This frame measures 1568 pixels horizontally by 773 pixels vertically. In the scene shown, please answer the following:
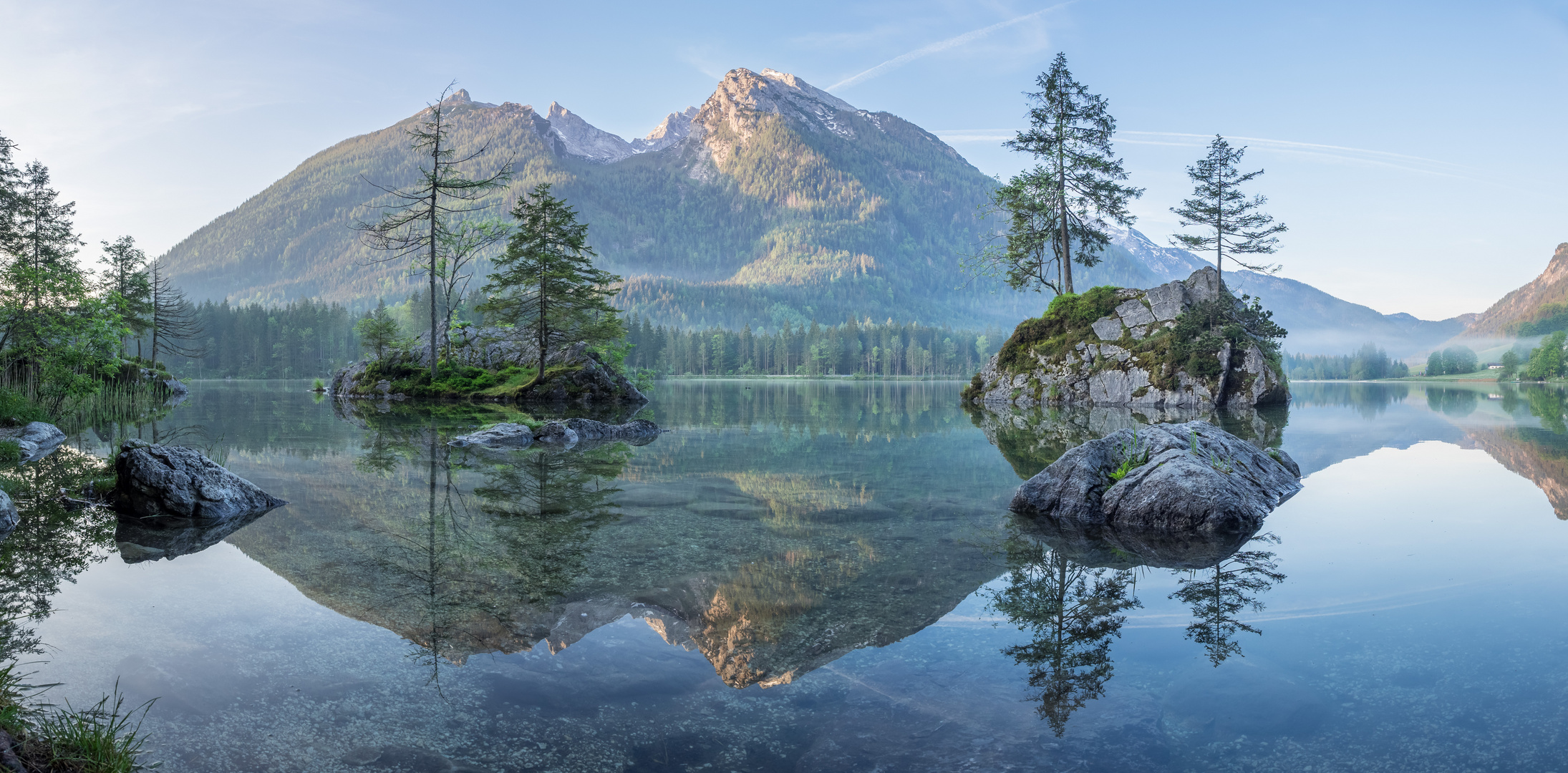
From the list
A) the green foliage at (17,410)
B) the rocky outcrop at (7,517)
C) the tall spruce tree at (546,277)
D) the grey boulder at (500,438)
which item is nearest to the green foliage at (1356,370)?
the tall spruce tree at (546,277)

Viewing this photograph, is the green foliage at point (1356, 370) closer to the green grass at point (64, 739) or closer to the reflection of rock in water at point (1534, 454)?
the reflection of rock in water at point (1534, 454)

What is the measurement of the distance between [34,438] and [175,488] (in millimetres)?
9586

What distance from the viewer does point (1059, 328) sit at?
38.6 m

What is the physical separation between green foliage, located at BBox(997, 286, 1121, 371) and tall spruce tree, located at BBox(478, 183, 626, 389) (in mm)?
20865

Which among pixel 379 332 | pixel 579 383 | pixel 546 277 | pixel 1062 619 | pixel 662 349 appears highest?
pixel 546 277

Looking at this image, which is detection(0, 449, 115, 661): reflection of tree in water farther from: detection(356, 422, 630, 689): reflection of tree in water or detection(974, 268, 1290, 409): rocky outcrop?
detection(974, 268, 1290, 409): rocky outcrop

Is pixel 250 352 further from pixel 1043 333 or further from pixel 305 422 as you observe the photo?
pixel 1043 333

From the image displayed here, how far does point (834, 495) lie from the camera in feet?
Answer: 35.5

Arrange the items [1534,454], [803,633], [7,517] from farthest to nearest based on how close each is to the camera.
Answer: [1534,454], [7,517], [803,633]

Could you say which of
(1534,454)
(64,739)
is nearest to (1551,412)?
(1534,454)

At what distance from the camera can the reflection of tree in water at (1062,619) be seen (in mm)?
4109

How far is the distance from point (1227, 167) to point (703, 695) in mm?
47238

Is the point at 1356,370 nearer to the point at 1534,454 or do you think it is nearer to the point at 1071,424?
the point at 1071,424

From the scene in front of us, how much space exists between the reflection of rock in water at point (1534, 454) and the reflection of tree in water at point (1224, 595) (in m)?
5.56
